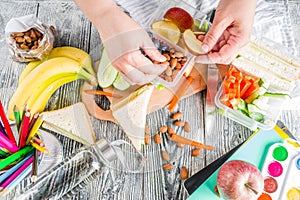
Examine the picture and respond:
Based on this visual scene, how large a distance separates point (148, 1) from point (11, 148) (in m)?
0.56

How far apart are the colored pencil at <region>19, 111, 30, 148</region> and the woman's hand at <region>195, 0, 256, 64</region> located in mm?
400

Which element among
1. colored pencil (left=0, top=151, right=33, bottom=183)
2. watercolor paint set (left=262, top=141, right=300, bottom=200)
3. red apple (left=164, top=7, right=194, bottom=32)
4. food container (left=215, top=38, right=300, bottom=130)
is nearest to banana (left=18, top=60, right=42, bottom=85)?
colored pencil (left=0, top=151, right=33, bottom=183)

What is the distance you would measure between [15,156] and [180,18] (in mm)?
516

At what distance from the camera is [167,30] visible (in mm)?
1104

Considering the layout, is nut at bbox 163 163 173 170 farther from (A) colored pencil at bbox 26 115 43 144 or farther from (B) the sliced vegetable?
(A) colored pencil at bbox 26 115 43 144

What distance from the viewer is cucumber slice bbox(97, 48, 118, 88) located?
955 mm

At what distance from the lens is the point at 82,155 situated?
1043mm

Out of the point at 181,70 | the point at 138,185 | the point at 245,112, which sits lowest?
the point at 138,185

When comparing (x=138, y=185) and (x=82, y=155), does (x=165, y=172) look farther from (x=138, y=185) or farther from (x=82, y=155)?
(x=82, y=155)

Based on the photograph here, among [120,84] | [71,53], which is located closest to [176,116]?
[120,84]

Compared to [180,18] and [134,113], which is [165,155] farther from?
[180,18]

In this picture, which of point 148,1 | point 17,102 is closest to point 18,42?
point 17,102

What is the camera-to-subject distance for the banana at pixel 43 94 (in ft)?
3.51

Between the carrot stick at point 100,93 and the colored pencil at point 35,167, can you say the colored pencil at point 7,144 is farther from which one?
the carrot stick at point 100,93
